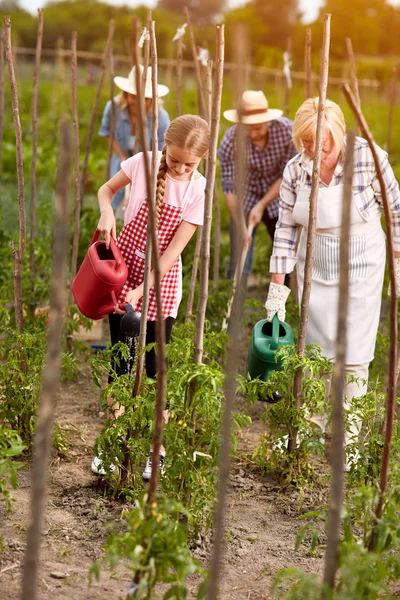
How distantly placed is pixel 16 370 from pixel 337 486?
144 cm

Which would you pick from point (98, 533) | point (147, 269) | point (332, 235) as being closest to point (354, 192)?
point (332, 235)

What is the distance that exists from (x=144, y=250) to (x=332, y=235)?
0.77 m

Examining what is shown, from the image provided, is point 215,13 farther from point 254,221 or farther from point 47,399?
point 47,399

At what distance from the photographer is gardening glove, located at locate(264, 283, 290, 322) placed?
117 inches

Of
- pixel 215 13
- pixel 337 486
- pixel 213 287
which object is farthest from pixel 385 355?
pixel 215 13

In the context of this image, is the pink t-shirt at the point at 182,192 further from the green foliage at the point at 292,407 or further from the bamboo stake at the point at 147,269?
the green foliage at the point at 292,407

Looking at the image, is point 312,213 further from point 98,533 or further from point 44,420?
point 44,420

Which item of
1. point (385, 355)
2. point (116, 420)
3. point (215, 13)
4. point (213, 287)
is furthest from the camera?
point (215, 13)

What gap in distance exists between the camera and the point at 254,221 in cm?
427

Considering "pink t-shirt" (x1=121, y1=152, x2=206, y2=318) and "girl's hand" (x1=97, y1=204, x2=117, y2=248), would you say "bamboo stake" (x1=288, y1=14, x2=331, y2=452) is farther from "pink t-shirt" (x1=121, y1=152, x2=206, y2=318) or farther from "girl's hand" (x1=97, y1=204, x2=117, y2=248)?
"girl's hand" (x1=97, y1=204, x2=117, y2=248)

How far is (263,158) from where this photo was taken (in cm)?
434

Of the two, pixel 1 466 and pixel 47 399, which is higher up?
pixel 47 399

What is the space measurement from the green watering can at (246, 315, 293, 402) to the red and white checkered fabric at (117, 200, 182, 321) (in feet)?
1.11

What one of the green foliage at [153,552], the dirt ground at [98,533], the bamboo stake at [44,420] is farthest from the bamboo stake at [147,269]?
the bamboo stake at [44,420]
